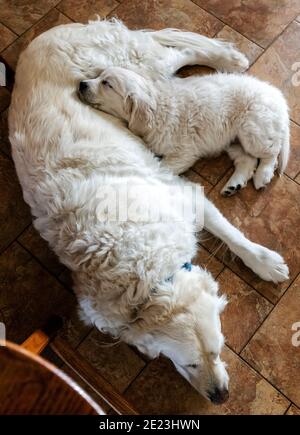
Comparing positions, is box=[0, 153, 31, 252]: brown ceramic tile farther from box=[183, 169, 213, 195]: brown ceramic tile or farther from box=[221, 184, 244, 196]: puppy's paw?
box=[221, 184, 244, 196]: puppy's paw

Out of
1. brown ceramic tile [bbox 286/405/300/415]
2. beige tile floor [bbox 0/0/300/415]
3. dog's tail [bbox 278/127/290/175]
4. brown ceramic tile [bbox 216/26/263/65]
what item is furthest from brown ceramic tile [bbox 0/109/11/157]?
brown ceramic tile [bbox 286/405/300/415]

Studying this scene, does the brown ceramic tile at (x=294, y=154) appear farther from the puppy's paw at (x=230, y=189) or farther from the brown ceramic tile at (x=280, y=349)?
the brown ceramic tile at (x=280, y=349)

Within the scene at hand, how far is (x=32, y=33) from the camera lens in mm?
2410

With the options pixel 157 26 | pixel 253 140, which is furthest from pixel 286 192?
pixel 157 26

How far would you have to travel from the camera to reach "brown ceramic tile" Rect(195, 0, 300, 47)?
7.57ft

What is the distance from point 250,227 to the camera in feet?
6.39

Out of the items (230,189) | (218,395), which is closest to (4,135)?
(230,189)

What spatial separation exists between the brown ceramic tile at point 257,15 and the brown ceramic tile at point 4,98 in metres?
1.09

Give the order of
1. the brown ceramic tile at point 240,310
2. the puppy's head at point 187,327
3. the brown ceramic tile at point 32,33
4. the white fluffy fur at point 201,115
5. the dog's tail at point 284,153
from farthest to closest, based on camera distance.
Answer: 1. the brown ceramic tile at point 32,33
2. the dog's tail at point 284,153
3. the white fluffy fur at point 201,115
4. the brown ceramic tile at point 240,310
5. the puppy's head at point 187,327

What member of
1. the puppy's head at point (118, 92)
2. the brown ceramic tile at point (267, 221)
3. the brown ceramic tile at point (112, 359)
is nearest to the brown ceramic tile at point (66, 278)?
the brown ceramic tile at point (112, 359)

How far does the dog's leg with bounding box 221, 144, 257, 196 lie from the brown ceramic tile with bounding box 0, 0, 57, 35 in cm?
133

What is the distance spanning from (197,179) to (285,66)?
734 millimetres

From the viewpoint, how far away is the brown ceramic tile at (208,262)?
6.17ft
